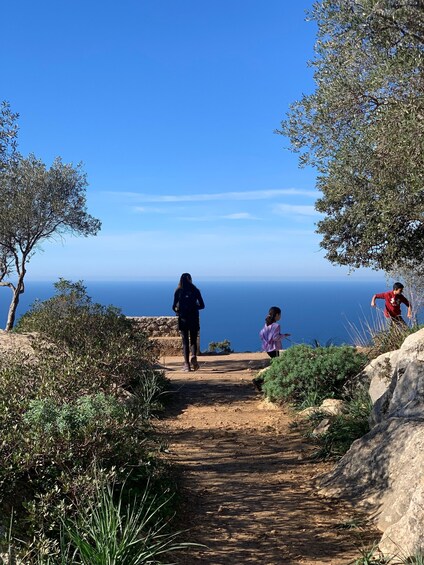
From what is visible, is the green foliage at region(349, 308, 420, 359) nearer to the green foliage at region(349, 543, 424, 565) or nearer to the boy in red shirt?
the boy in red shirt

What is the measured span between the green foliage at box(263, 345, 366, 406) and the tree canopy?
3.55 meters

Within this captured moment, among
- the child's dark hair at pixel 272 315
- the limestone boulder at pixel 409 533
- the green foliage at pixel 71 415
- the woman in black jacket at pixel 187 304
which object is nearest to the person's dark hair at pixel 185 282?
the woman in black jacket at pixel 187 304

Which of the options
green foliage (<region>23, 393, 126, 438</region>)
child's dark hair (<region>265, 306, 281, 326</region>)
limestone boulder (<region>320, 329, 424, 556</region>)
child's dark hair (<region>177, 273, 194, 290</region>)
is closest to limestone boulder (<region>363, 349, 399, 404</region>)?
limestone boulder (<region>320, 329, 424, 556</region>)

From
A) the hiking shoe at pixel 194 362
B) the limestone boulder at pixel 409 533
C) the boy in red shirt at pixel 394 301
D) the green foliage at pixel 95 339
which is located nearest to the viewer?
the limestone boulder at pixel 409 533

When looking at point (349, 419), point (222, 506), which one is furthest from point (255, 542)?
point (349, 419)

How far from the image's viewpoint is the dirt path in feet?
16.0

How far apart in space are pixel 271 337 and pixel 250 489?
6.67 m

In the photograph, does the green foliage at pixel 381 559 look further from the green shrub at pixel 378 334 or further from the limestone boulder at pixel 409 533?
the green shrub at pixel 378 334

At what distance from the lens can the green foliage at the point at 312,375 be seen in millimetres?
10133

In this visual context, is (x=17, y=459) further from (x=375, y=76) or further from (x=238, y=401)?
(x=375, y=76)

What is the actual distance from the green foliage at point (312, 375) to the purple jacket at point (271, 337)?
204cm

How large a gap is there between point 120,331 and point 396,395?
20.6ft

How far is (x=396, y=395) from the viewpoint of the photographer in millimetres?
7043

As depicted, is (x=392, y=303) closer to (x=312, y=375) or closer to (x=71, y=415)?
(x=312, y=375)
